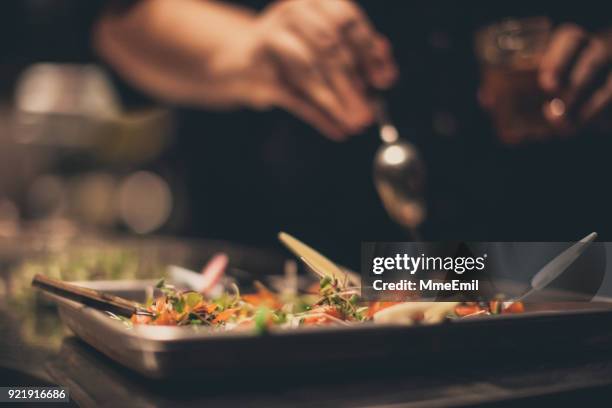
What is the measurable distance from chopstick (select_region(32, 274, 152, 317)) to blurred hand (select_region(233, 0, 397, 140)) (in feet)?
2.31

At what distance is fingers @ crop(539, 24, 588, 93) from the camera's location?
1.24 meters

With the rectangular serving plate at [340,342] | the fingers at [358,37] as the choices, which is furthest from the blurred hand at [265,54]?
the rectangular serving plate at [340,342]

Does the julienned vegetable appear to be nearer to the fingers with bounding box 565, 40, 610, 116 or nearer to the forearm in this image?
the fingers with bounding box 565, 40, 610, 116

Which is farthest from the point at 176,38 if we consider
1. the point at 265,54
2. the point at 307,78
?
the point at 307,78

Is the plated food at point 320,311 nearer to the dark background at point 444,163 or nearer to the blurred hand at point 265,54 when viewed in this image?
the blurred hand at point 265,54

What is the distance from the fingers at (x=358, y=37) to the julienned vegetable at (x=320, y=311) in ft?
2.09

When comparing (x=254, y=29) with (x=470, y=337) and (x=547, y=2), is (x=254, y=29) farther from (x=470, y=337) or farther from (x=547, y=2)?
(x=470, y=337)

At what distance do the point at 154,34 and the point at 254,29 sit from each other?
41cm

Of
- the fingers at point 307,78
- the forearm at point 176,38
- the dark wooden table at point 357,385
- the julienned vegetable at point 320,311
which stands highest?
the forearm at point 176,38

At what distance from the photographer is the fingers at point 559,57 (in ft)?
4.08

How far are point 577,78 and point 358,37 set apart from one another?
1.54ft

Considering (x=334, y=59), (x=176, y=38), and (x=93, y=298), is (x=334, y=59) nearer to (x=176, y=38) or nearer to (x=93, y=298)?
(x=176, y=38)

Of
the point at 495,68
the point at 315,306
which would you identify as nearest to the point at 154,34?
the point at 495,68

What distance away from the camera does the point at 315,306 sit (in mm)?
766
